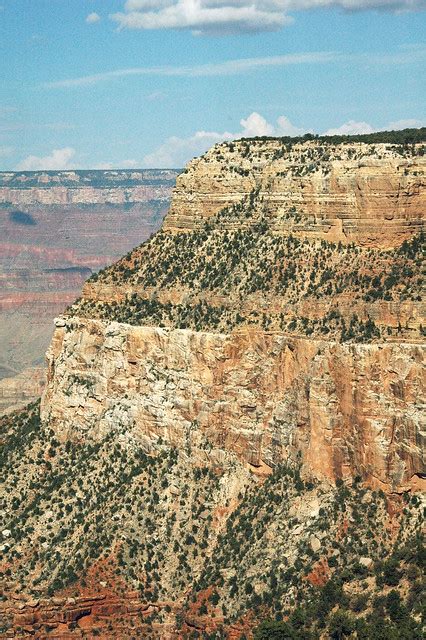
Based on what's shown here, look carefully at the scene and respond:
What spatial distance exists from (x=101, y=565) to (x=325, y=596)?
17.3 metres

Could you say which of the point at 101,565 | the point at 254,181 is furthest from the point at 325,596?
the point at 254,181

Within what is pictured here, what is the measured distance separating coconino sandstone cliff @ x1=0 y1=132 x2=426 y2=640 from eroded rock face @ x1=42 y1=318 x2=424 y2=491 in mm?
118

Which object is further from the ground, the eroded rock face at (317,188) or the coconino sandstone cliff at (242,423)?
the eroded rock face at (317,188)

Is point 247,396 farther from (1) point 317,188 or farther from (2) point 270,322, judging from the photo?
(1) point 317,188

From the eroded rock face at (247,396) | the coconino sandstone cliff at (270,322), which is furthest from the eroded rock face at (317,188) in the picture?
the eroded rock face at (247,396)

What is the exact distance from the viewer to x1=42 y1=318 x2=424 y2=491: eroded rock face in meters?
88.9

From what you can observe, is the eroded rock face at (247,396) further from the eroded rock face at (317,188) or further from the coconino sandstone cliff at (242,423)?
the eroded rock face at (317,188)

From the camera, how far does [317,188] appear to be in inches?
3937

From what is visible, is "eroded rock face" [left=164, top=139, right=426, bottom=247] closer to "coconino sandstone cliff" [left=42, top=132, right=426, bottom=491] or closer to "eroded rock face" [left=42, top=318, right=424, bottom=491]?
"coconino sandstone cliff" [left=42, top=132, right=426, bottom=491]

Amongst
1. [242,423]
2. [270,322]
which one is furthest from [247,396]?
[270,322]

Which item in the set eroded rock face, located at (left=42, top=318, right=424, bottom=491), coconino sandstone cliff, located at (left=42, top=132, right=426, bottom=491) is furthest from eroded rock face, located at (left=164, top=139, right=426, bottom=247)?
eroded rock face, located at (left=42, top=318, right=424, bottom=491)

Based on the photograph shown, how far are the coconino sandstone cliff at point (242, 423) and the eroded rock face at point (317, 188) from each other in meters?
0.14

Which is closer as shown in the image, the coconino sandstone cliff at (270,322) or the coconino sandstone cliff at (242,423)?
the coconino sandstone cliff at (242,423)

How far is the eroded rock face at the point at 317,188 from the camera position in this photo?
96.5 metres
